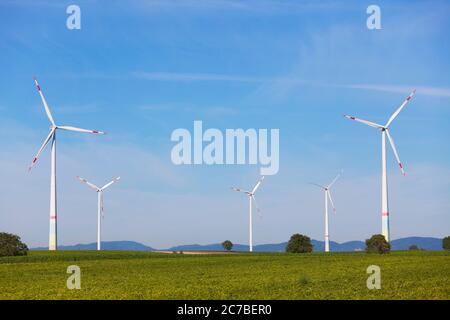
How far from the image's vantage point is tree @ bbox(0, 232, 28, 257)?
294 feet

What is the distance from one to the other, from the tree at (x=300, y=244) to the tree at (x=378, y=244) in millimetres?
13554

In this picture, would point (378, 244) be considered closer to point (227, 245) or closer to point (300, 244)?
point (300, 244)

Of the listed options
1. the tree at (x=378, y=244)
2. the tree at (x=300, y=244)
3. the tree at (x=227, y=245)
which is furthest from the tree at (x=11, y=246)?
the tree at (x=227, y=245)

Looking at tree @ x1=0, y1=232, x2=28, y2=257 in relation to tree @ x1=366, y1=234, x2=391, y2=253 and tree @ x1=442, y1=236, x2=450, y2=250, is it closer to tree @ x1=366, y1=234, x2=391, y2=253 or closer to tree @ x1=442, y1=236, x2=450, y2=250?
tree @ x1=366, y1=234, x2=391, y2=253

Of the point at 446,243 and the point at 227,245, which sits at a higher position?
the point at 446,243

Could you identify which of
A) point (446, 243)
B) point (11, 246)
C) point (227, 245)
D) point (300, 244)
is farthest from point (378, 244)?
point (227, 245)

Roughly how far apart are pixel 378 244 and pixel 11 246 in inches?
2127

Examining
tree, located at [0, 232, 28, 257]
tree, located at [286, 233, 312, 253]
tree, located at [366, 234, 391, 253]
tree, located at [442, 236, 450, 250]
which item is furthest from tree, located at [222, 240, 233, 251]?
tree, located at [0, 232, 28, 257]

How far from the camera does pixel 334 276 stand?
1708 inches

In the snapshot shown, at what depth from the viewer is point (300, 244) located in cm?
10106

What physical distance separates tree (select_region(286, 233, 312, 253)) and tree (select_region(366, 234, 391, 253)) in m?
13.6
